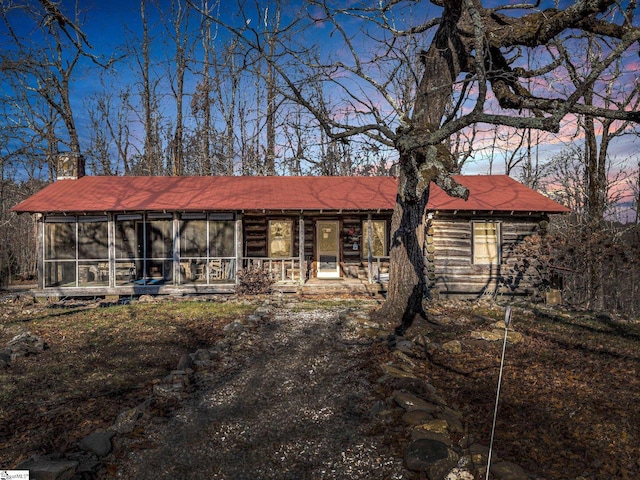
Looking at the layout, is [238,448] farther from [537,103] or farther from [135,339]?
[537,103]

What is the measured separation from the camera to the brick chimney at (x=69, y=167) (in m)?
18.2

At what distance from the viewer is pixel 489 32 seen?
8664mm

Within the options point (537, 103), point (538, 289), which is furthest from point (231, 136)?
point (537, 103)

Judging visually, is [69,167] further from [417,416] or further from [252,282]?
[417,416]

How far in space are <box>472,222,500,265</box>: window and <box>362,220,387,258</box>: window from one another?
12.2 feet

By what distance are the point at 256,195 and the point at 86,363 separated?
33.5 ft

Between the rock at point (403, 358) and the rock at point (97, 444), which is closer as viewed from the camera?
the rock at point (97, 444)

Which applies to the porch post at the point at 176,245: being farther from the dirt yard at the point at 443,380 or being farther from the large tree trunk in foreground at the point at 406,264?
the large tree trunk in foreground at the point at 406,264

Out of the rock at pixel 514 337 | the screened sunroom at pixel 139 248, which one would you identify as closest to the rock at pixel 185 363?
the rock at pixel 514 337

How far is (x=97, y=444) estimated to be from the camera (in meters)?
4.12

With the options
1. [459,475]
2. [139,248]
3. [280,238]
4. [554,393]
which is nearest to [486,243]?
[280,238]

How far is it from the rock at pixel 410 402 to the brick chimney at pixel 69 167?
18899 mm

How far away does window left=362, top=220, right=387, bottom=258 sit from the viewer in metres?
17.2

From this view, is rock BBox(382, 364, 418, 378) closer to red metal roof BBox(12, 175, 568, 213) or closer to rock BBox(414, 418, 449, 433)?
rock BBox(414, 418, 449, 433)
